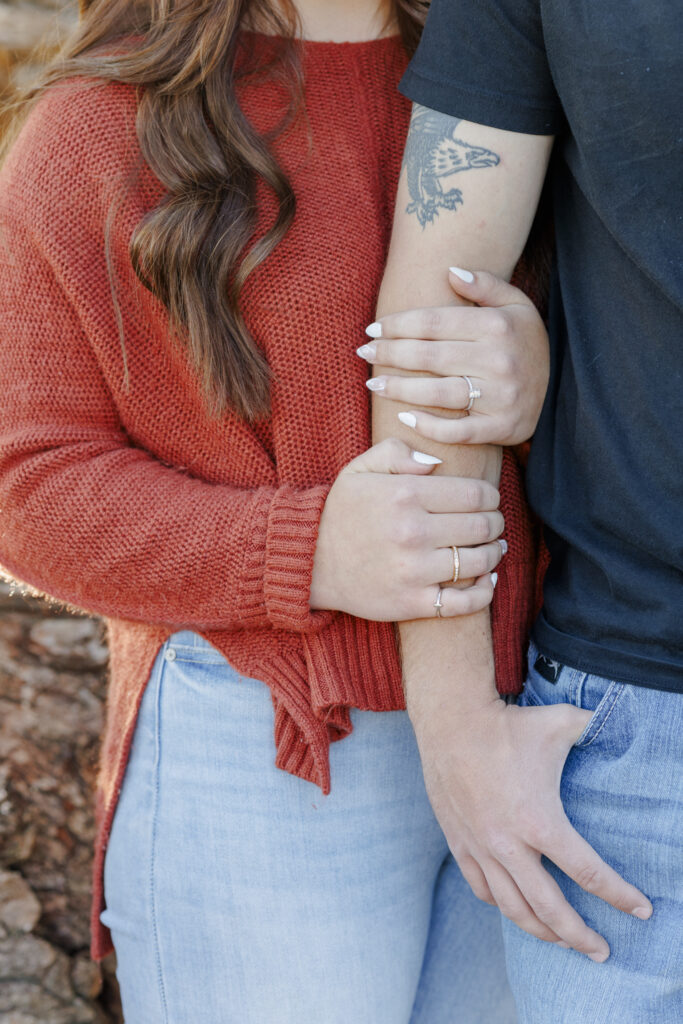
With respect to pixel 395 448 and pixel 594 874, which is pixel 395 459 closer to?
pixel 395 448

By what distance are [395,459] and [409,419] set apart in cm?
6

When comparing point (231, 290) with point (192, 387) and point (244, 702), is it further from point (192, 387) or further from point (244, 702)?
point (244, 702)

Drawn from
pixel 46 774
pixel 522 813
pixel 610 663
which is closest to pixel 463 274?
pixel 610 663

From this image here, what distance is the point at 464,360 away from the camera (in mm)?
1191

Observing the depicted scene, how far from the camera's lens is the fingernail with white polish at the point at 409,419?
1.20 metres

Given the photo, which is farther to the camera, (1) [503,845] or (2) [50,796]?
(2) [50,796]

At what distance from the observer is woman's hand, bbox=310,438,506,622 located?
1.17 meters

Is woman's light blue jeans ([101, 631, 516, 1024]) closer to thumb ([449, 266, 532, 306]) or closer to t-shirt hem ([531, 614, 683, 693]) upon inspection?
t-shirt hem ([531, 614, 683, 693])

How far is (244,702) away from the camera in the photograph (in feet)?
4.44

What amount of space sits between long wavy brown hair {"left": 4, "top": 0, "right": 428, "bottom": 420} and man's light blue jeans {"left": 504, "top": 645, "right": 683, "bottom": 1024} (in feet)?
2.11

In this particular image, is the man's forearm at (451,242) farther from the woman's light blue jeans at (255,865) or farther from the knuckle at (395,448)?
the woman's light blue jeans at (255,865)

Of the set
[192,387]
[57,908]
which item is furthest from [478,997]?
[192,387]

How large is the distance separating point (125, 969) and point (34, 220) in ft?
3.81

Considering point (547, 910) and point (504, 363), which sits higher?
point (504, 363)
